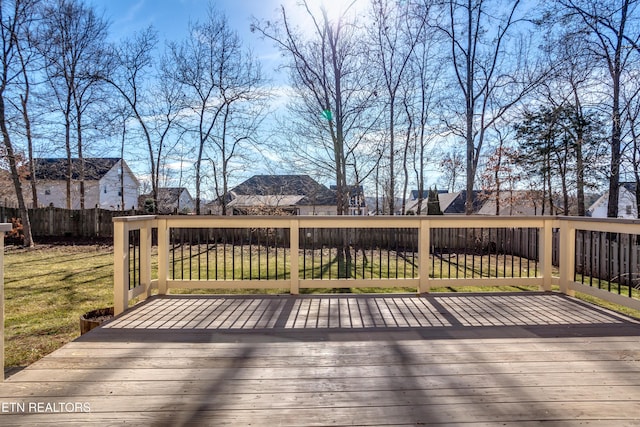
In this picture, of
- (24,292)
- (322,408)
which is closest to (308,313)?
(322,408)

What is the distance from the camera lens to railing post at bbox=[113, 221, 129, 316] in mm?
3127

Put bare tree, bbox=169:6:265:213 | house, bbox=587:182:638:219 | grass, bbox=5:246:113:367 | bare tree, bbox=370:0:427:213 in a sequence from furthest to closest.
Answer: bare tree, bbox=169:6:265:213
house, bbox=587:182:638:219
bare tree, bbox=370:0:427:213
grass, bbox=5:246:113:367

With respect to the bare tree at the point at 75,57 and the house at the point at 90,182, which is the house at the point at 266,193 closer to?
the house at the point at 90,182

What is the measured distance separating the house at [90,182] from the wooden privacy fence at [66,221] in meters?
0.85

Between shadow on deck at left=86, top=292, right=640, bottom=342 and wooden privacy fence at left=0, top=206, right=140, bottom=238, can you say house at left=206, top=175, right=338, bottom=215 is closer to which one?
wooden privacy fence at left=0, top=206, right=140, bottom=238

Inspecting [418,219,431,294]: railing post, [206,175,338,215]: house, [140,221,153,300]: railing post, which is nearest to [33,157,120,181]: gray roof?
[206,175,338,215]: house

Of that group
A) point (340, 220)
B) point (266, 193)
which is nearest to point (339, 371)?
point (340, 220)

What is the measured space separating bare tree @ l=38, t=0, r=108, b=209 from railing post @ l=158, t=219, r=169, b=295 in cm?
1050

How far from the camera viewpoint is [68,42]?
38.4 feet

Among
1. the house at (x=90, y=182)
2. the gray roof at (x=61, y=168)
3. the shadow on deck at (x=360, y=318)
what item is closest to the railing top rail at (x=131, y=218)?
the shadow on deck at (x=360, y=318)

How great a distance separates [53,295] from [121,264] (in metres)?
2.30

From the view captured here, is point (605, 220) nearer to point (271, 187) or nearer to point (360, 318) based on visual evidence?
point (360, 318)

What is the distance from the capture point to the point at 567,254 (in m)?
3.91

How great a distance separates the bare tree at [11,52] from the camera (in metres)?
9.51
